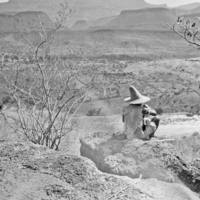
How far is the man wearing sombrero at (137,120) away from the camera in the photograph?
672 cm

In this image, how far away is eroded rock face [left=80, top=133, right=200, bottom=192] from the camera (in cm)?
516

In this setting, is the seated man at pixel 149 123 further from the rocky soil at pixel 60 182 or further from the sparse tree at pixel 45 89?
the rocky soil at pixel 60 182

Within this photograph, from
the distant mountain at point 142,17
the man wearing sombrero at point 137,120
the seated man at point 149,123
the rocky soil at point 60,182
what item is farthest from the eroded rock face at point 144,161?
the distant mountain at point 142,17

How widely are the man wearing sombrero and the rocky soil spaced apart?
1.90 metres

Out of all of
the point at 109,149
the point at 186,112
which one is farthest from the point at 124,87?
the point at 109,149

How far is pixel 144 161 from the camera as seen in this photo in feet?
17.8

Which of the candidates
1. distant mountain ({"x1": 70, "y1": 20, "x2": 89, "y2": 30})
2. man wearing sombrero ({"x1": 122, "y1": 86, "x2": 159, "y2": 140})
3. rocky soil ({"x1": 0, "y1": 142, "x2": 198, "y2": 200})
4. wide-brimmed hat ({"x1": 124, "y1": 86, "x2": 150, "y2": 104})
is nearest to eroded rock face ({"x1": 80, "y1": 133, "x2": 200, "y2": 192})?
rocky soil ({"x1": 0, "y1": 142, "x2": 198, "y2": 200})

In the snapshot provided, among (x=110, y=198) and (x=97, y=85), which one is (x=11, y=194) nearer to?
(x=110, y=198)

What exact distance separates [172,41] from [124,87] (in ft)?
207

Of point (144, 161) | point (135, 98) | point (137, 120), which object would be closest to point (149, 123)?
point (137, 120)

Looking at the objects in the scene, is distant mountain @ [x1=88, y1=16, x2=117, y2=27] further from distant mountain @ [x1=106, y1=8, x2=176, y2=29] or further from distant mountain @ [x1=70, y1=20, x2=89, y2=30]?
distant mountain @ [x1=106, y1=8, x2=176, y2=29]

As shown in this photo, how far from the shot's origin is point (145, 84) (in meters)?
31.6

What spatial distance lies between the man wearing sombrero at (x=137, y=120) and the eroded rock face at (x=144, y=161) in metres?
0.66

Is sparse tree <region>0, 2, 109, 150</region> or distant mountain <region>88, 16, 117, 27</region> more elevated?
sparse tree <region>0, 2, 109, 150</region>
